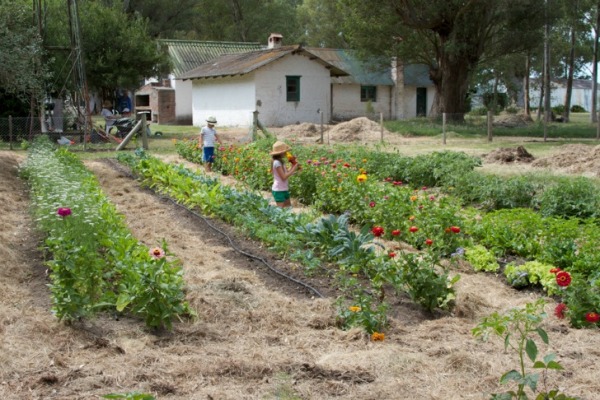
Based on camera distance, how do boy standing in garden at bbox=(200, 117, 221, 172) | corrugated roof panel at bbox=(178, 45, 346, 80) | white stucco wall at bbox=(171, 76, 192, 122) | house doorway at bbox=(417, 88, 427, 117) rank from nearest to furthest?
1. boy standing in garden at bbox=(200, 117, 221, 172)
2. corrugated roof panel at bbox=(178, 45, 346, 80)
3. white stucco wall at bbox=(171, 76, 192, 122)
4. house doorway at bbox=(417, 88, 427, 117)

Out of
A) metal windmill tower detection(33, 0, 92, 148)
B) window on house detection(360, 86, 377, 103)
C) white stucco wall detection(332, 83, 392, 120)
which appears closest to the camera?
metal windmill tower detection(33, 0, 92, 148)

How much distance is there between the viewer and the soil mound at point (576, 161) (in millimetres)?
16125

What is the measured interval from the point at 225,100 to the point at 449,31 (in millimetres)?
12517

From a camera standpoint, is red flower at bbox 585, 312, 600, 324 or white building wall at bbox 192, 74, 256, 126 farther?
white building wall at bbox 192, 74, 256, 126

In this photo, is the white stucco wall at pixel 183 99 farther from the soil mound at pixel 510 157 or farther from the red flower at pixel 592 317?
the red flower at pixel 592 317

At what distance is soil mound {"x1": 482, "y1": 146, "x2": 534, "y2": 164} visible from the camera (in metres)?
18.6

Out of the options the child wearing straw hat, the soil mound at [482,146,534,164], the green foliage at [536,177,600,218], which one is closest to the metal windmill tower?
the soil mound at [482,146,534,164]

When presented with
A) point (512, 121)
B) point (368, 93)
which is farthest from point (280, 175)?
point (368, 93)

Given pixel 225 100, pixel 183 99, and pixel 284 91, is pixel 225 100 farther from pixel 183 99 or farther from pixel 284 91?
pixel 183 99

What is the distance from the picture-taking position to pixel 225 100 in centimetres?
4047

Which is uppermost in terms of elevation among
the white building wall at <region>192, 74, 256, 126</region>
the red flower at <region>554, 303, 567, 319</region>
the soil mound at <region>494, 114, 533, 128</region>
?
the white building wall at <region>192, 74, 256, 126</region>

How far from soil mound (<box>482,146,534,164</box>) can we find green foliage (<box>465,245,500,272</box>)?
34.1 ft

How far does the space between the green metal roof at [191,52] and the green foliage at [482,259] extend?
38916mm

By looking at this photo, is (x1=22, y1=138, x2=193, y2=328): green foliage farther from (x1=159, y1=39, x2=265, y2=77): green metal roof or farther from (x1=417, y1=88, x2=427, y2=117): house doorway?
(x1=417, y1=88, x2=427, y2=117): house doorway
